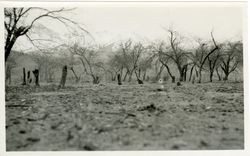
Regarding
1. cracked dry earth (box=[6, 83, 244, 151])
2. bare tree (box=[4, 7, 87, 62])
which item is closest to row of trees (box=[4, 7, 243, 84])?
bare tree (box=[4, 7, 87, 62])

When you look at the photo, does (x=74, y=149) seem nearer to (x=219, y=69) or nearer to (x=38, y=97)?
(x=38, y=97)

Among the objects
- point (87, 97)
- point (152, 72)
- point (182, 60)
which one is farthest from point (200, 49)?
point (87, 97)

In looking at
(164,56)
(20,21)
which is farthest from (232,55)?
(20,21)

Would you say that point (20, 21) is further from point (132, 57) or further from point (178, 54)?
point (178, 54)

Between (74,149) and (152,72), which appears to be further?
(152,72)

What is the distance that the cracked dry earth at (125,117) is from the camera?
117 inches

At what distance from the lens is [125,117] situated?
305 centimetres

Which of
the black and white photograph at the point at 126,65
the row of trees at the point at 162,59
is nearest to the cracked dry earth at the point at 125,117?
the black and white photograph at the point at 126,65

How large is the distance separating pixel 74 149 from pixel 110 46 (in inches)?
39.5

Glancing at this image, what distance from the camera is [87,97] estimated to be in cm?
312

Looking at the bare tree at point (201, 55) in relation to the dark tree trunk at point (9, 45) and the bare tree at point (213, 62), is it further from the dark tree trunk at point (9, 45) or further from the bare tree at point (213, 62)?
the dark tree trunk at point (9, 45)

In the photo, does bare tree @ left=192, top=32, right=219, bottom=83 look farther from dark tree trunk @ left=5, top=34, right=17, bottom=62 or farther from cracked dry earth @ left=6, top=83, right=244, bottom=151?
dark tree trunk @ left=5, top=34, right=17, bottom=62

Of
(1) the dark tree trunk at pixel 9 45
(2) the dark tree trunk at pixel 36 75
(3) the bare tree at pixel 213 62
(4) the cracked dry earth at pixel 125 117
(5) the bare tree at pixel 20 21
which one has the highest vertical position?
(5) the bare tree at pixel 20 21

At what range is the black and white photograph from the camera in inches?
120
